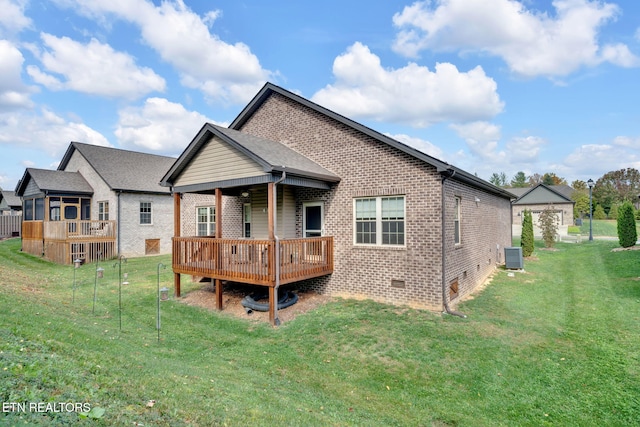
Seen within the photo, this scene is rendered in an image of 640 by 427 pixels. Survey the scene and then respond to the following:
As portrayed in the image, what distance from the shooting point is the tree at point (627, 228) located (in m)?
18.1

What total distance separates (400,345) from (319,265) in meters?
3.68

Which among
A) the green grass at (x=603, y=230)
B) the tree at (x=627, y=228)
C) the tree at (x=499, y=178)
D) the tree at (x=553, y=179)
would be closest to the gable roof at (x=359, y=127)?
the tree at (x=627, y=228)

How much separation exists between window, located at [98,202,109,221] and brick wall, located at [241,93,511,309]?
13193 millimetres

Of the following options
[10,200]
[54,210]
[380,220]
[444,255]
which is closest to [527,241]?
[444,255]

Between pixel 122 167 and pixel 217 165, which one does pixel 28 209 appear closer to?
pixel 122 167

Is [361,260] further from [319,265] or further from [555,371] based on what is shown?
[555,371]

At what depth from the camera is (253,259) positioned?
8656 mm

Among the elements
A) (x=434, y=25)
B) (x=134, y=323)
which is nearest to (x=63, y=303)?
(x=134, y=323)

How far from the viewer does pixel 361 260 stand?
9.66 m

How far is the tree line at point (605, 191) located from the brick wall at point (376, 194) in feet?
102

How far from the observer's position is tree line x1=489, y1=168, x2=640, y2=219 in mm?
52969

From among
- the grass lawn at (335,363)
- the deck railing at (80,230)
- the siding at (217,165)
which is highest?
the siding at (217,165)

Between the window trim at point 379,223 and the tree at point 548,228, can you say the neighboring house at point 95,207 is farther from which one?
the tree at point 548,228

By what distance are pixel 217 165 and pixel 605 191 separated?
70.9 metres
